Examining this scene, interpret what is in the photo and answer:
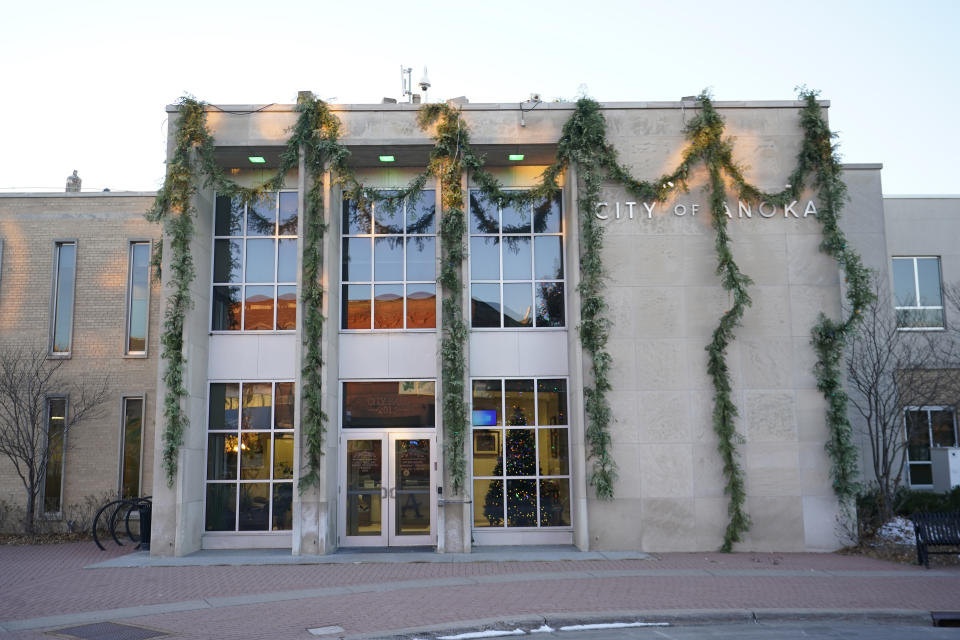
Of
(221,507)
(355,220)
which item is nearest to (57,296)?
(221,507)

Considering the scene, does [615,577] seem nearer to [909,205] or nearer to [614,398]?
[614,398]

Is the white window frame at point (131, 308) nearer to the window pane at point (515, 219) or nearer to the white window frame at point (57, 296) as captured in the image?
the white window frame at point (57, 296)

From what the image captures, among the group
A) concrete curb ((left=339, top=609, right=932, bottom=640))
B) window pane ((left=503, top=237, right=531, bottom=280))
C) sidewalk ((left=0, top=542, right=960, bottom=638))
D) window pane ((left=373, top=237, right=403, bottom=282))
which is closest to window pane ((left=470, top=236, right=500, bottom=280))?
window pane ((left=503, top=237, right=531, bottom=280))

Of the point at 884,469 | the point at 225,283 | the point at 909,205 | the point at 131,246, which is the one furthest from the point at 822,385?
the point at 131,246

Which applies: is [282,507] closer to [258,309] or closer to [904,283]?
[258,309]

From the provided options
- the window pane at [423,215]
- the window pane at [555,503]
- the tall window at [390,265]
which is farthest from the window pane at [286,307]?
the window pane at [555,503]

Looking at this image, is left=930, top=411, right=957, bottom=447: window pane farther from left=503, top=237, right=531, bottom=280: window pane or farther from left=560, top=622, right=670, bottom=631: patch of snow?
left=560, top=622, right=670, bottom=631: patch of snow

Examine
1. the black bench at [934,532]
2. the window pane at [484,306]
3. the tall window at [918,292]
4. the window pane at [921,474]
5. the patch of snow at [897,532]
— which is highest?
the tall window at [918,292]

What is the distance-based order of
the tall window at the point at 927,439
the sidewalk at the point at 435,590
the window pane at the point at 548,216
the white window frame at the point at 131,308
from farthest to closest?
the tall window at the point at 927,439, the white window frame at the point at 131,308, the window pane at the point at 548,216, the sidewalk at the point at 435,590

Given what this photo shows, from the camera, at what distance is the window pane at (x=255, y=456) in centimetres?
1634

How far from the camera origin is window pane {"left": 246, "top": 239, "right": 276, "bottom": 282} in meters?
17.1

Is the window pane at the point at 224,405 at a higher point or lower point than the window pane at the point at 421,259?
lower

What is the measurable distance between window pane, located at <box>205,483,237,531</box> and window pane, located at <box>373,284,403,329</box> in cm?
441

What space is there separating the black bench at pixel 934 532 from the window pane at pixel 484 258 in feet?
Result: 29.3
